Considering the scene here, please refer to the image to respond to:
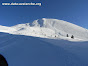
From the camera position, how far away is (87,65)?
3213 millimetres

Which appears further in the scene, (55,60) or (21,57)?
(21,57)

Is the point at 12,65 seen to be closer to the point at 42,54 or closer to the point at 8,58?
the point at 8,58

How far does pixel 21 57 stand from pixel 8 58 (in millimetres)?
647

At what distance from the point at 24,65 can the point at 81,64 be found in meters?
2.49

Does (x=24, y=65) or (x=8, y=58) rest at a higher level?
(x=8, y=58)

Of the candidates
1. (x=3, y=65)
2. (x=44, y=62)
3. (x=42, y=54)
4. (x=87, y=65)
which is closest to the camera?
(x=3, y=65)

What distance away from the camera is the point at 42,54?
13.2 feet

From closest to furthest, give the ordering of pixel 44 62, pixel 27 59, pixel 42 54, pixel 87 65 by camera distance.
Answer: pixel 87 65, pixel 44 62, pixel 27 59, pixel 42 54

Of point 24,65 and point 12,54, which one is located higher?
point 12,54

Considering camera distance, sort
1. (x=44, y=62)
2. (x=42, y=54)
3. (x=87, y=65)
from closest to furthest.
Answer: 1. (x=87, y=65)
2. (x=44, y=62)
3. (x=42, y=54)

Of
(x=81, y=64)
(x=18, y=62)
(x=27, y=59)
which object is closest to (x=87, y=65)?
(x=81, y=64)

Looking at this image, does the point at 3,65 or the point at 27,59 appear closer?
the point at 3,65

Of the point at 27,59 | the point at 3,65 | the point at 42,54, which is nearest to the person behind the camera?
the point at 3,65

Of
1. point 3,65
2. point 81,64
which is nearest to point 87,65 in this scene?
point 81,64
